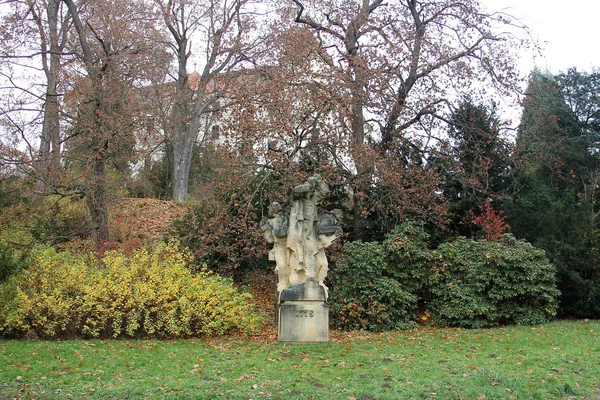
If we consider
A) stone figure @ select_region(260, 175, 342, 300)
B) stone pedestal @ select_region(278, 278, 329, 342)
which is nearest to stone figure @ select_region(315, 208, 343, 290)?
stone figure @ select_region(260, 175, 342, 300)

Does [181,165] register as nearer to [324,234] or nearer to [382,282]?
[382,282]

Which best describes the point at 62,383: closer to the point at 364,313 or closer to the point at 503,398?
the point at 503,398

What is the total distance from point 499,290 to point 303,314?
556 centimetres

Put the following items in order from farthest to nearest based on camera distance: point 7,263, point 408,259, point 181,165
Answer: point 181,165, point 408,259, point 7,263

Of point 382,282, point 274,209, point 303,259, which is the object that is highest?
point 274,209

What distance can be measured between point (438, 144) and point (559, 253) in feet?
16.5

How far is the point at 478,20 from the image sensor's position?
1742cm

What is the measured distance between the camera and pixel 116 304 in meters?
11.3

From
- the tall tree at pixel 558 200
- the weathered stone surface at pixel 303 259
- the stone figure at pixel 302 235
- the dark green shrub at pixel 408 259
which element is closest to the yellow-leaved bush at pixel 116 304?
the weathered stone surface at pixel 303 259

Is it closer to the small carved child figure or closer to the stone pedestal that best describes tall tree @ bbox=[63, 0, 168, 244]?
the small carved child figure

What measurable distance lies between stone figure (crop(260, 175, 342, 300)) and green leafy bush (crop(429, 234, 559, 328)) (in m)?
4.31

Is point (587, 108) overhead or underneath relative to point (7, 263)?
overhead

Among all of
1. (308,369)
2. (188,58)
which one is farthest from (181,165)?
(308,369)

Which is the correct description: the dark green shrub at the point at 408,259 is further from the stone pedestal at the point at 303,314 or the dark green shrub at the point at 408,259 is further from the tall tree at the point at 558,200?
the stone pedestal at the point at 303,314
